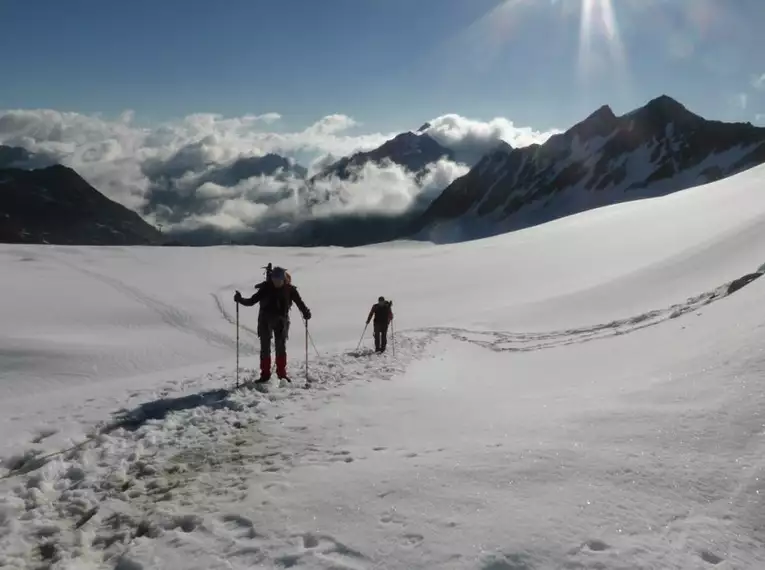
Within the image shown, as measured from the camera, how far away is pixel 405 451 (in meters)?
6.59

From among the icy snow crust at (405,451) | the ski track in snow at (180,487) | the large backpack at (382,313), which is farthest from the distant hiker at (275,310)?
the large backpack at (382,313)

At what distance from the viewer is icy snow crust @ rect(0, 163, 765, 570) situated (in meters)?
4.58

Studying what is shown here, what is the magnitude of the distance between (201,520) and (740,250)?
23.6 meters

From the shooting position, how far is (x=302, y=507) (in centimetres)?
536

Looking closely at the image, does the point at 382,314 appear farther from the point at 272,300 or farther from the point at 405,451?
the point at 405,451

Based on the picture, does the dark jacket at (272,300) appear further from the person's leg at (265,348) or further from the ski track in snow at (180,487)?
the ski track in snow at (180,487)

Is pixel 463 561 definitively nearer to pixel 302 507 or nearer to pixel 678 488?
pixel 302 507

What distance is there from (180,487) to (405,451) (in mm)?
2594

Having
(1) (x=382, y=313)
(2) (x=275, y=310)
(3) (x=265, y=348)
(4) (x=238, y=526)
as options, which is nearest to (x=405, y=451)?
(4) (x=238, y=526)

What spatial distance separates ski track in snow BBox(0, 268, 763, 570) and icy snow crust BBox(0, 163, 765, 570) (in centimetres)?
3

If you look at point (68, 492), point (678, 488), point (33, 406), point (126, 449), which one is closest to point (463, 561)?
point (678, 488)

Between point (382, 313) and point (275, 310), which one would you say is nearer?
point (275, 310)

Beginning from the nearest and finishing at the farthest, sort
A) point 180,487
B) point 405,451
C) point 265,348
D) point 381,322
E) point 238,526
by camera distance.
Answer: point 238,526 → point 180,487 → point 405,451 → point 265,348 → point 381,322

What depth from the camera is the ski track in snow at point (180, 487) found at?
4.72 metres
